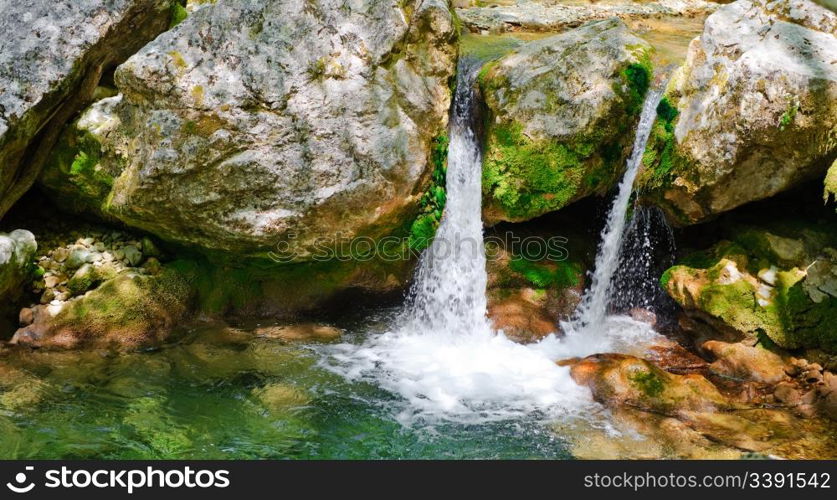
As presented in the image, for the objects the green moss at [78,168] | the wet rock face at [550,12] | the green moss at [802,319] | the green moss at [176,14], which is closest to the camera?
the green moss at [802,319]

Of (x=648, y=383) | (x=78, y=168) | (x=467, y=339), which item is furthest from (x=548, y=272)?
(x=78, y=168)

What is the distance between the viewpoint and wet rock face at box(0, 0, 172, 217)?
7672mm

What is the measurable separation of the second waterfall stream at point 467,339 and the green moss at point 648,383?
1.74 ft

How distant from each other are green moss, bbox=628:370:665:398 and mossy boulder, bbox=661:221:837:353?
140 centimetres

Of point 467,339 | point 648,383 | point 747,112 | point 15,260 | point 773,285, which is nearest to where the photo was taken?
point 648,383

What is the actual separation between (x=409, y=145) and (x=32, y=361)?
4938mm

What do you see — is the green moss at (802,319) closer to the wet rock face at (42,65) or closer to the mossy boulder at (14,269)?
the wet rock face at (42,65)

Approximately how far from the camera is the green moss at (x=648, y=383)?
6793 mm

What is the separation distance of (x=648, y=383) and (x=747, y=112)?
10.1 feet

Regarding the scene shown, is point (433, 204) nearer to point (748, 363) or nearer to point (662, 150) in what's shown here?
point (662, 150)

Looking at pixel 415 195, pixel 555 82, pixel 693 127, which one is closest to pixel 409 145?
pixel 415 195

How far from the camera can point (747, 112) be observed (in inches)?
278

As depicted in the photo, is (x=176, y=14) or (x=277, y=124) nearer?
(x=277, y=124)

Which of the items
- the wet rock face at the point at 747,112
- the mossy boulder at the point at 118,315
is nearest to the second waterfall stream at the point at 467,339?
the wet rock face at the point at 747,112
